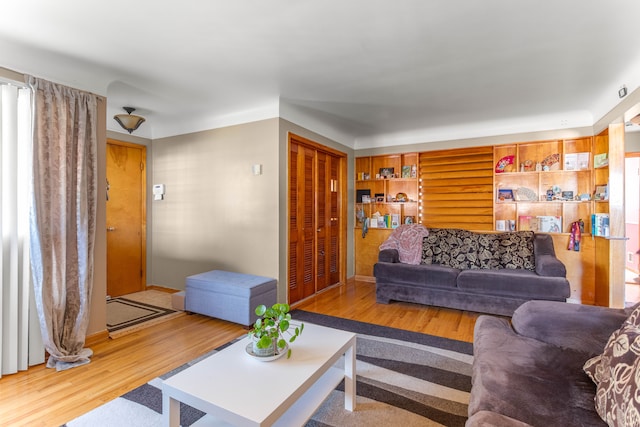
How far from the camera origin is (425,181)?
4.89 meters

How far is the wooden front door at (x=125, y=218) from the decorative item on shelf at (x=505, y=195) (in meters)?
5.11

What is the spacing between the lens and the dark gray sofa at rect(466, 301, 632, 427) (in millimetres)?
1171

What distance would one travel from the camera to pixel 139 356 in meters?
2.53

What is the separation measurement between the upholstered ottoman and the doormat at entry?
1.29 ft

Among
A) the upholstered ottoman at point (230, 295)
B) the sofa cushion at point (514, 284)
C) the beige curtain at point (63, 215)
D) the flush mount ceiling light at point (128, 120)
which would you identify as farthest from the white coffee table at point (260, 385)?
the flush mount ceiling light at point (128, 120)

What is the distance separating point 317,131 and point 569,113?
10.3 feet

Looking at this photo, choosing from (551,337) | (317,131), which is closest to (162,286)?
(317,131)

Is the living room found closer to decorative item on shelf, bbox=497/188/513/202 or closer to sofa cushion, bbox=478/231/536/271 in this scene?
decorative item on shelf, bbox=497/188/513/202

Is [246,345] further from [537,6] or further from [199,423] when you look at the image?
[537,6]

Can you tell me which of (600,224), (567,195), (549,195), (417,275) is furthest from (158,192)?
(600,224)

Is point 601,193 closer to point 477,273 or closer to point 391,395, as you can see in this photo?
point 477,273

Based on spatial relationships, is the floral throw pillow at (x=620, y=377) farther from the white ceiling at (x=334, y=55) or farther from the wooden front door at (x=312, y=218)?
the wooden front door at (x=312, y=218)

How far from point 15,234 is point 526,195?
542 centimetres

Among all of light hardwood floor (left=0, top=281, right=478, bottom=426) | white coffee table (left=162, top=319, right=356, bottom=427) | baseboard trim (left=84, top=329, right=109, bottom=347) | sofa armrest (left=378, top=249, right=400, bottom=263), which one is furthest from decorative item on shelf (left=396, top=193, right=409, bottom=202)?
baseboard trim (left=84, top=329, right=109, bottom=347)
